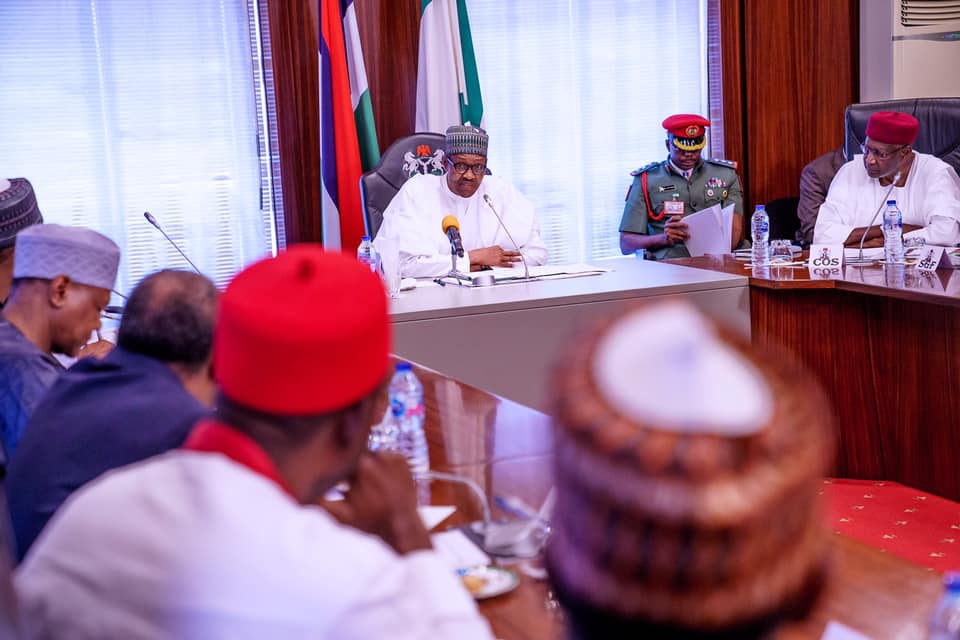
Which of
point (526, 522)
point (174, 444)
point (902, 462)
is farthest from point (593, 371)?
point (902, 462)

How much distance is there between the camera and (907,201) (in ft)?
15.3

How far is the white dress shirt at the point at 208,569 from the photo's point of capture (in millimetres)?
742

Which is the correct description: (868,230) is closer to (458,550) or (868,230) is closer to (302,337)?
(458,550)

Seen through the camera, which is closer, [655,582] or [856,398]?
[655,582]

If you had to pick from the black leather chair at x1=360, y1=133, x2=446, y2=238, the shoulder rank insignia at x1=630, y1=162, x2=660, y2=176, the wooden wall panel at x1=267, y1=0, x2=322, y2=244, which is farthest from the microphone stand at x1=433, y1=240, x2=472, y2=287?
the shoulder rank insignia at x1=630, y1=162, x2=660, y2=176

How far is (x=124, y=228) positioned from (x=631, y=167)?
3034mm

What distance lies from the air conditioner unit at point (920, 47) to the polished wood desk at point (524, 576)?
4400mm

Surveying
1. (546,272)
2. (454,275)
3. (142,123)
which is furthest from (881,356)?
(142,123)

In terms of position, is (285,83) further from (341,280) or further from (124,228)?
(341,280)

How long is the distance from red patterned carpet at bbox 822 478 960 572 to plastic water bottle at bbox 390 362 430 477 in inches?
53.3

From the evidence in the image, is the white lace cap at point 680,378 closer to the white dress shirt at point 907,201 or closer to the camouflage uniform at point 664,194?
the white dress shirt at point 907,201

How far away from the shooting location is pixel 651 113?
6.16 m

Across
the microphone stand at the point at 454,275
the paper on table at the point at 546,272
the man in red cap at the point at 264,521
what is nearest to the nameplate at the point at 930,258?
the paper on table at the point at 546,272

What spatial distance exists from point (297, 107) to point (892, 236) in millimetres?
3082
